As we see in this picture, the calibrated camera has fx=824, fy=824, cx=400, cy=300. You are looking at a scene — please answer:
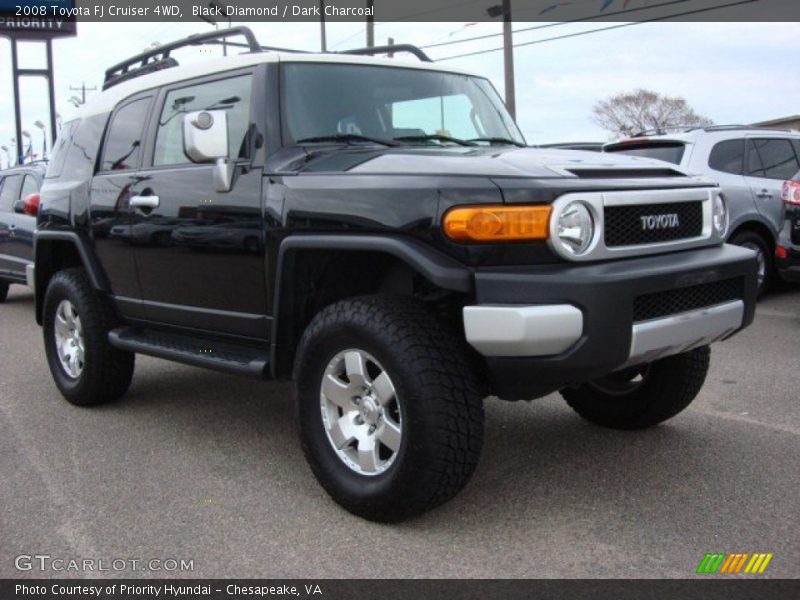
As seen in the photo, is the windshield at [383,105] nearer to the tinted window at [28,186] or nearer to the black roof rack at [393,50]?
the black roof rack at [393,50]

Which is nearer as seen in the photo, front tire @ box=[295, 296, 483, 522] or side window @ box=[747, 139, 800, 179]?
front tire @ box=[295, 296, 483, 522]

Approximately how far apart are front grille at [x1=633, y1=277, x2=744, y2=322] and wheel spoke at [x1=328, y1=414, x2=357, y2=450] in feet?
4.12

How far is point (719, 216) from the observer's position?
3711mm

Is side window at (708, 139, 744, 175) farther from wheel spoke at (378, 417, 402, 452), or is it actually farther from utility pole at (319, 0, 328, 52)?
utility pole at (319, 0, 328, 52)

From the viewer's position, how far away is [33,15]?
2647cm

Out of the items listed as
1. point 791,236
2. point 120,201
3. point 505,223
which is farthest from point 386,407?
point 791,236

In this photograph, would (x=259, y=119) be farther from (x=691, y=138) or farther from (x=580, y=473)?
(x=691, y=138)

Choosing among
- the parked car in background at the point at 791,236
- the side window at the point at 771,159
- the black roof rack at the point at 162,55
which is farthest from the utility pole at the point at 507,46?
the black roof rack at the point at 162,55

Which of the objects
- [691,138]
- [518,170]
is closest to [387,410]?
[518,170]

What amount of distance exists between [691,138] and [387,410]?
6442 mm

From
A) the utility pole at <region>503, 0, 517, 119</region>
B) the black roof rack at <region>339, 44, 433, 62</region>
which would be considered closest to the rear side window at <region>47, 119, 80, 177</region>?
the black roof rack at <region>339, 44, 433, 62</region>

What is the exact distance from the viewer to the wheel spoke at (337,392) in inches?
136

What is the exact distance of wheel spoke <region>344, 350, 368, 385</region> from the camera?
11.1 ft

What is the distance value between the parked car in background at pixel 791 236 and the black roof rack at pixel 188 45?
409 cm
